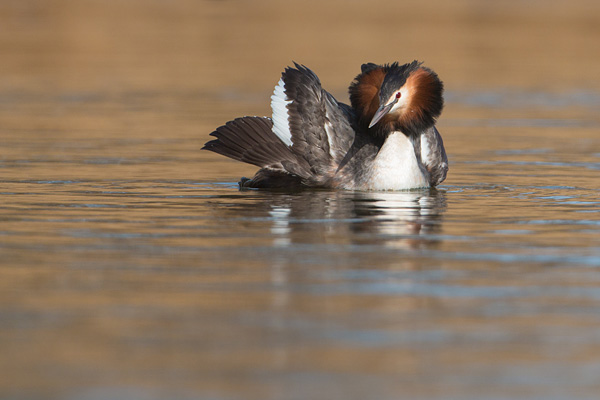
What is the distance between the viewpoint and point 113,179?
12648 millimetres

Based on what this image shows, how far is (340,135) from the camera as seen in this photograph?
1231 centimetres

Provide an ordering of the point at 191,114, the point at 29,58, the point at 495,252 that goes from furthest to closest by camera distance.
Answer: the point at 29,58 → the point at 191,114 → the point at 495,252

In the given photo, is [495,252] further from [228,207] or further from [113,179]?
[113,179]

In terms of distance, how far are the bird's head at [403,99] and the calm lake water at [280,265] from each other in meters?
0.75

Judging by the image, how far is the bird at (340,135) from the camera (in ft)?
39.5

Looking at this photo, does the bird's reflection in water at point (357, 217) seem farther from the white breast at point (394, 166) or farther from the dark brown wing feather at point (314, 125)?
the dark brown wing feather at point (314, 125)

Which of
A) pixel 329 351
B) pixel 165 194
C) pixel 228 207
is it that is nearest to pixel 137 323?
pixel 329 351

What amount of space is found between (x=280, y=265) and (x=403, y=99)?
4.63 meters

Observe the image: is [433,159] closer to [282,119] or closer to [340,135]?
[340,135]

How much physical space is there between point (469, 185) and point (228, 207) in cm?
306

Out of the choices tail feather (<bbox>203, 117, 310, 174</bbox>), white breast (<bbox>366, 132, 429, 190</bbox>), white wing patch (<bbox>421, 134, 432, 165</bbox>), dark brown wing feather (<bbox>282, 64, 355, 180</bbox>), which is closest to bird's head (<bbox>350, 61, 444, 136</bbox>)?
white breast (<bbox>366, 132, 429, 190</bbox>)

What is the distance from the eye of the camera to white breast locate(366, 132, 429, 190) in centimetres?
1202

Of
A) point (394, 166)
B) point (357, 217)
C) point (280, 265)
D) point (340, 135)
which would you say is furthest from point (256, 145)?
point (280, 265)

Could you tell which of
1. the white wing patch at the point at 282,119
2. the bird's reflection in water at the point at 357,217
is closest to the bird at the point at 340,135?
the white wing patch at the point at 282,119
